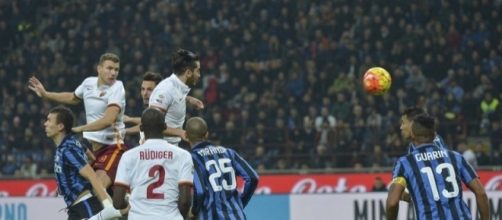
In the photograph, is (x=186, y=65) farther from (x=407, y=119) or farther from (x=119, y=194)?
(x=119, y=194)

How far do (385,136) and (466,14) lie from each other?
4667mm

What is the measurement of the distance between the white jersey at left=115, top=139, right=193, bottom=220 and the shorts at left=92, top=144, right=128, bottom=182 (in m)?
2.53

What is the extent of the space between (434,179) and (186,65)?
3.01 metres

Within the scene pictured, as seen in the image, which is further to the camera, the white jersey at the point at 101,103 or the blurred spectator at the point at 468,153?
the blurred spectator at the point at 468,153

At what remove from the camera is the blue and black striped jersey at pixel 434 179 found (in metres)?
9.02

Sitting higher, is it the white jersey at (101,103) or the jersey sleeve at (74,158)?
the white jersey at (101,103)

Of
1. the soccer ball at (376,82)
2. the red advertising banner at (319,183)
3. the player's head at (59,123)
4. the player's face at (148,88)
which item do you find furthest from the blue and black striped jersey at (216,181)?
the red advertising banner at (319,183)

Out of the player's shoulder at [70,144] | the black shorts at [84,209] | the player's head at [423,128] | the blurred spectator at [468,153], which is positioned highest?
the player's head at [423,128]

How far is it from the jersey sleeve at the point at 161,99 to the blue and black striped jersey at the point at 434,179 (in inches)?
106

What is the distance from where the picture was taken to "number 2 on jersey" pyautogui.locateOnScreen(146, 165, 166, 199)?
8.62m

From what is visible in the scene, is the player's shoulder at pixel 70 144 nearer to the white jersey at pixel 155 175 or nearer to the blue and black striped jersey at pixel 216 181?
the blue and black striped jersey at pixel 216 181

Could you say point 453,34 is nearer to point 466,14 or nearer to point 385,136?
point 466,14

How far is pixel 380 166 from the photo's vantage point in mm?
21031

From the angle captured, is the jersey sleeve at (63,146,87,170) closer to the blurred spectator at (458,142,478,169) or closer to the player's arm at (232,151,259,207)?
the player's arm at (232,151,259,207)
